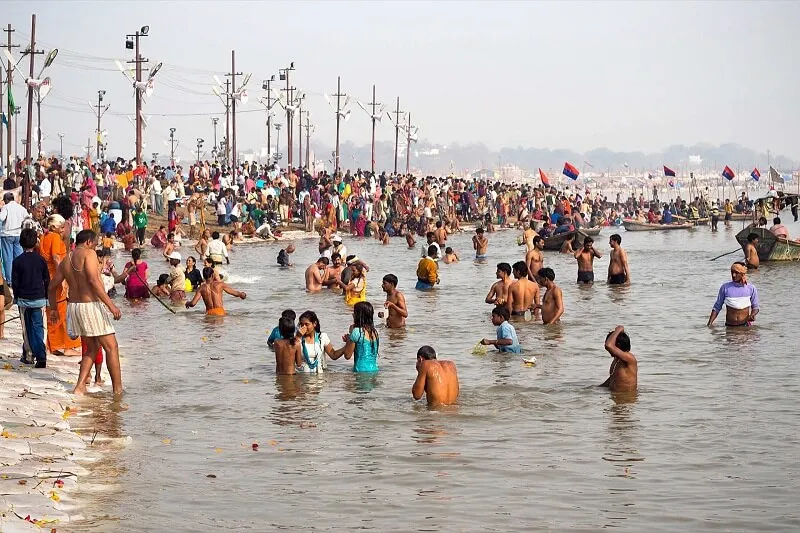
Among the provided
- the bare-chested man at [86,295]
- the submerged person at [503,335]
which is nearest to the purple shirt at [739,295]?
the submerged person at [503,335]

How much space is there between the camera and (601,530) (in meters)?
8.26

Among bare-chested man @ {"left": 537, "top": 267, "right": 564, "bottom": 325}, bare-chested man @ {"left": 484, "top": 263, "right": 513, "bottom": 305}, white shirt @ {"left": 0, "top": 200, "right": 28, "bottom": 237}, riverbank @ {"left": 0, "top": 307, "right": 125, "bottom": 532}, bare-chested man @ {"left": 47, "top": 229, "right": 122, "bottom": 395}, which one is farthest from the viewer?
bare-chested man @ {"left": 537, "top": 267, "right": 564, "bottom": 325}

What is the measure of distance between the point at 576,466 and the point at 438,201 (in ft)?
149

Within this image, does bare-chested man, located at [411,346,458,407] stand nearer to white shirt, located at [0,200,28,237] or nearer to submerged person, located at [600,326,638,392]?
submerged person, located at [600,326,638,392]

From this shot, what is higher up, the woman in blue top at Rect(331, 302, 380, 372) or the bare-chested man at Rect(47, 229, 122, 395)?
the bare-chested man at Rect(47, 229, 122, 395)

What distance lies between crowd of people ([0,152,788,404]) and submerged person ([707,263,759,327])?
4cm

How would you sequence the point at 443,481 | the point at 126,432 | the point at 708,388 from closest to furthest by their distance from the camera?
the point at 443,481, the point at 126,432, the point at 708,388

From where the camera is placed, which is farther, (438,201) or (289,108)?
(289,108)

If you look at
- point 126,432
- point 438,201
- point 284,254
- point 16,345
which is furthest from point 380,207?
point 126,432

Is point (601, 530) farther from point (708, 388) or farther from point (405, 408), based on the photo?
point (708, 388)

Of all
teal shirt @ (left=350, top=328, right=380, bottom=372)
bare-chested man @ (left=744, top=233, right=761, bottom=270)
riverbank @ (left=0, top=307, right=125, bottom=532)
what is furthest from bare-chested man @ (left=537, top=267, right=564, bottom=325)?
bare-chested man @ (left=744, top=233, right=761, bottom=270)

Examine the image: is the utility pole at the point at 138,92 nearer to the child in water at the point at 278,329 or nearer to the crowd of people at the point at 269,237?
the crowd of people at the point at 269,237

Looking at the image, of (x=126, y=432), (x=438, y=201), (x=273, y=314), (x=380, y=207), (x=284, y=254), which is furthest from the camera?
(x=438, y=201)

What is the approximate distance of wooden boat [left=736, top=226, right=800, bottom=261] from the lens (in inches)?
1359
